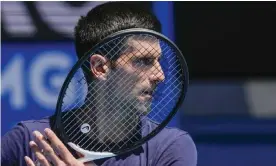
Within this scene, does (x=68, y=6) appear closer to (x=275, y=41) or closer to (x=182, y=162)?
(x=275, y=41)

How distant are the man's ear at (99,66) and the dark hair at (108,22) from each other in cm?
5

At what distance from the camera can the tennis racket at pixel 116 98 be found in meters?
2.07

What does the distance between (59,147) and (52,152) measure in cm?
2

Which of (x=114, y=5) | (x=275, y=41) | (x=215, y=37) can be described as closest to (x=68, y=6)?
(x=215, y=37)

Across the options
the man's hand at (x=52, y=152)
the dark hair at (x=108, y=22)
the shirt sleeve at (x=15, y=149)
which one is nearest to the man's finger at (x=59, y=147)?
the man's hand at (x=52, y=152)

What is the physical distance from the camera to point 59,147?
1.96 meters

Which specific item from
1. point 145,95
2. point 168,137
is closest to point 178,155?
point 168,137

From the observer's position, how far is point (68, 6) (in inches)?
153

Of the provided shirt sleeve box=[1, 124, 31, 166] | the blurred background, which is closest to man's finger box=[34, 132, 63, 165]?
shirt sleeve box=[1, 124, 31, 166]

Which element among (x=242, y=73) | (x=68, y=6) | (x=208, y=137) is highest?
(x=68, y=6)

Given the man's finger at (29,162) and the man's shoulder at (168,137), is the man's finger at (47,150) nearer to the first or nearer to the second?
the man's finger at (29,162)

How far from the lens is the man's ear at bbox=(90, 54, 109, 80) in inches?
81.7

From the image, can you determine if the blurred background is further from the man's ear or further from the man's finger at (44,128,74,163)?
the man's finger at (44,128,74,163)

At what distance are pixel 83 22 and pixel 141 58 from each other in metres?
0.19
